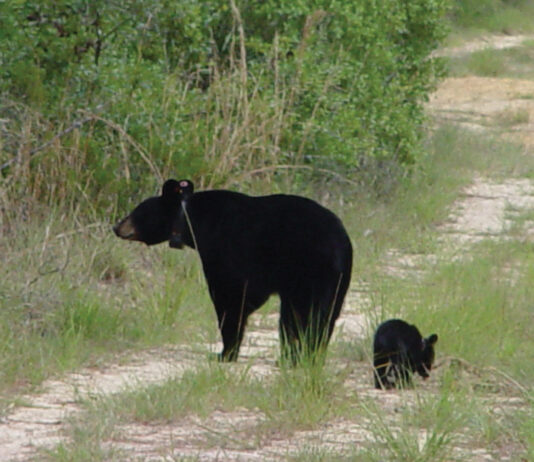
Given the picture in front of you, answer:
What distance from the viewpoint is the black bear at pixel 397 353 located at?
21.8 feet

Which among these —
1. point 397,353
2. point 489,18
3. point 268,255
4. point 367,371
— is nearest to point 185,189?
point 268,255

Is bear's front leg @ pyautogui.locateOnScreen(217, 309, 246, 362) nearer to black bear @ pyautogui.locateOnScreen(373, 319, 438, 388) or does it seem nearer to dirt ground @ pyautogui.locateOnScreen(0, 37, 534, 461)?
dirt ground @ pyautogui.locateOnScreen(0, 37, 534, 461)

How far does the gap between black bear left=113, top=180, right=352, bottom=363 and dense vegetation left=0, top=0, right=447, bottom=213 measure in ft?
4.73

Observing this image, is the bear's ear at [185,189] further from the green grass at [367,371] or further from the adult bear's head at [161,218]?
the green grass at [367,371]

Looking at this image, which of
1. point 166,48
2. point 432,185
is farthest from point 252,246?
point 432,185

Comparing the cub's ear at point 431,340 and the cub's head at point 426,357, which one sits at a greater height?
the cub's ear at point 431,340

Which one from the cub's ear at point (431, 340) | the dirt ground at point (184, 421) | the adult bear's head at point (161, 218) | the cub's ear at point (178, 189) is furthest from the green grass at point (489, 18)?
the cub's ear at point (431, 340)

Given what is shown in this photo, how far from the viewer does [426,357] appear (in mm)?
6820

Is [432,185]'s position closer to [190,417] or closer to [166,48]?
[166,48]

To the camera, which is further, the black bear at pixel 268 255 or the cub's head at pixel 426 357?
the cub's head at pixel 426 357

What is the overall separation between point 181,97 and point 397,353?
4327mm

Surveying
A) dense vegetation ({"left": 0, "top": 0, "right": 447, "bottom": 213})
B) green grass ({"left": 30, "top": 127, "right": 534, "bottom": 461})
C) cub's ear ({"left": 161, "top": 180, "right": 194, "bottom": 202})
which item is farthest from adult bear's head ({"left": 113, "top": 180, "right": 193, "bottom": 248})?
dense vegetation ({"left": 0, "top": 0, "right": 447, "bottom": 213})

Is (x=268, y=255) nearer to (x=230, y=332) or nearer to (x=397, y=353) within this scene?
(x=230, y=332)

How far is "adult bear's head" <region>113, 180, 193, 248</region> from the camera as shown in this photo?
7383mm
